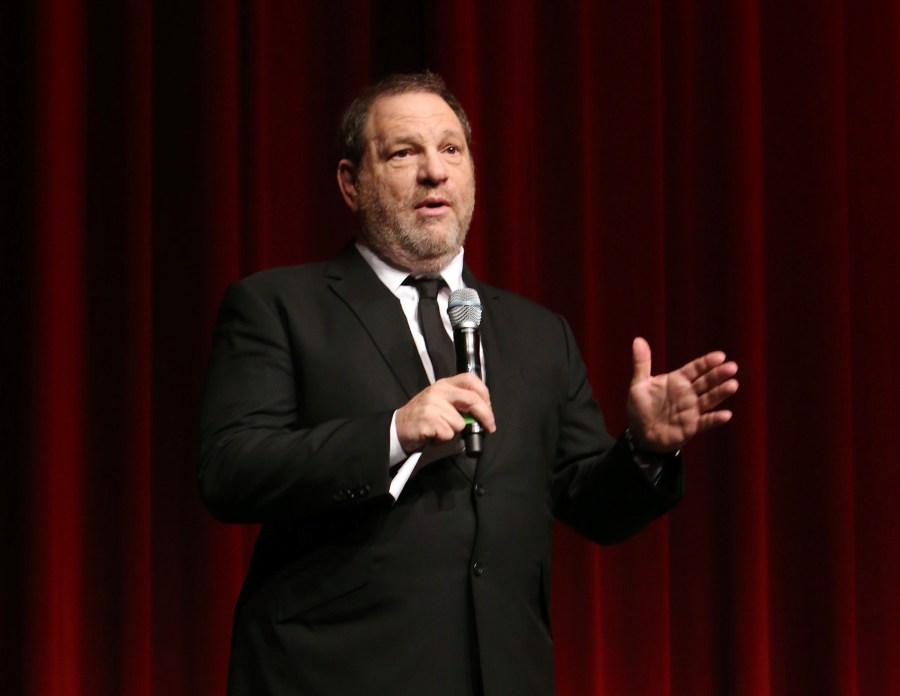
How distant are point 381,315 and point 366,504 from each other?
0.30 metres

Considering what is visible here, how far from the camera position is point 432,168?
6.60ft

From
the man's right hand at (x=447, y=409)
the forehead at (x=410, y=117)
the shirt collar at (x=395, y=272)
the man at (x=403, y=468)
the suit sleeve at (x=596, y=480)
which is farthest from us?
the forehead at (x=410, y=117)

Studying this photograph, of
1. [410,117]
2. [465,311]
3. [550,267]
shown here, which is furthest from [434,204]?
[550,267]

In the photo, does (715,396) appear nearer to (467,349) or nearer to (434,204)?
(467,349)

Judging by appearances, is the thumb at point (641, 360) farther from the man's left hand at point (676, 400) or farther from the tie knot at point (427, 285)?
the tie knot at point (427, 285)

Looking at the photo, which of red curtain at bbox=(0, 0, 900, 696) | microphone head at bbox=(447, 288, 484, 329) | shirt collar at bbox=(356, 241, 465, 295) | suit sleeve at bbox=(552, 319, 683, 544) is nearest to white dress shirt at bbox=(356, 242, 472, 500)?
shirt collar at bbox=(356, 241, 465, 295)

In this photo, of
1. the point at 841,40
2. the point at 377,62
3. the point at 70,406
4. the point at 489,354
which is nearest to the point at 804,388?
the point at 841,40

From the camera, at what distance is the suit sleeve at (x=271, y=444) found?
62.1 inches

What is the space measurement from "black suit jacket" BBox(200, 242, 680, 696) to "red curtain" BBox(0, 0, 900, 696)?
112cm

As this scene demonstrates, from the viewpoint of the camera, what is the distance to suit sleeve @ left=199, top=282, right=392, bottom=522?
1578mm

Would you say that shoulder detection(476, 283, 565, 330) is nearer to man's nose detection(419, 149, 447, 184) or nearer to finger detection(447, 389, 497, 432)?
man's nose detection(419, 149, 447, 184)

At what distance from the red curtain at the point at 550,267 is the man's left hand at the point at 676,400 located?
4.47ft

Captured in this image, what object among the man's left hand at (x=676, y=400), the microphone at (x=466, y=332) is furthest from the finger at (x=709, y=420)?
the microphone at (x=466, y=332)

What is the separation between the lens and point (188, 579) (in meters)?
2.90
